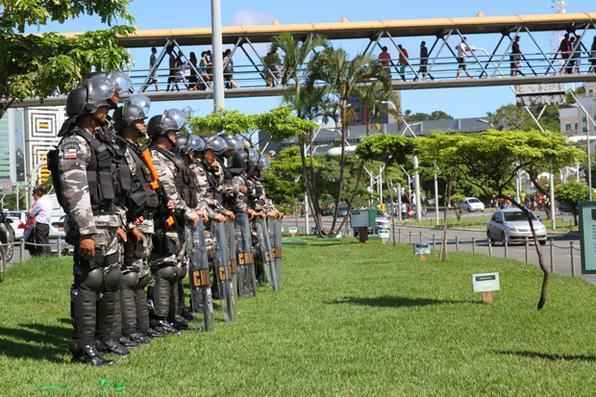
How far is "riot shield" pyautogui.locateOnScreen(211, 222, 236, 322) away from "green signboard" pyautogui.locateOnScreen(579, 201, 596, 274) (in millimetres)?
3765

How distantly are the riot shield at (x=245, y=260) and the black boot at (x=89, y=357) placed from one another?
17.5 ft

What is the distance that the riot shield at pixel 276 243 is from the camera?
15070 millimetres

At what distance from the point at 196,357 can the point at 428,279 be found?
9.41 meters

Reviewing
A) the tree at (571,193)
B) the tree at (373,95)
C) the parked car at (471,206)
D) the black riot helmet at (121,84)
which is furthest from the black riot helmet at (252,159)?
the parked car at (471,206)

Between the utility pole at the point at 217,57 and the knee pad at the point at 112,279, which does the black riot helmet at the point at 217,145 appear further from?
the utility pole at the point at 217,57

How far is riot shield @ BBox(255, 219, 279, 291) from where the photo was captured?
14.6m

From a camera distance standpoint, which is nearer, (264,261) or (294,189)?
(264,261)

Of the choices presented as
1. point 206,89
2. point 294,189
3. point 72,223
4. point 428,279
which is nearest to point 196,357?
point 72,223

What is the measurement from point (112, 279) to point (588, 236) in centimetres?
543

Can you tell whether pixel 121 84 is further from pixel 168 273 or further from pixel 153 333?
pixel 153 333

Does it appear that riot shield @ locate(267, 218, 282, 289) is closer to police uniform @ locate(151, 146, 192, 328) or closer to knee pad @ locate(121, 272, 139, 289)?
police uniform @ locate(151, 146, 192, 328)

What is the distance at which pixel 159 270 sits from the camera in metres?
9.78

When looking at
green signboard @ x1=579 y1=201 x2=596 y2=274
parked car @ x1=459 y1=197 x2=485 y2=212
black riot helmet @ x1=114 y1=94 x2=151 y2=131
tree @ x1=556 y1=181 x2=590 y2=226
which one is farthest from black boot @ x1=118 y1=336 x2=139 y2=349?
parked car @ x1=459 y1=197 x2=485 y2=212

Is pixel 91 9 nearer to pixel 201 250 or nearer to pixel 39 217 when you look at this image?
pixel 201 250
